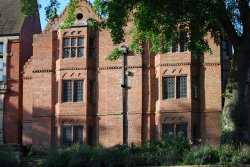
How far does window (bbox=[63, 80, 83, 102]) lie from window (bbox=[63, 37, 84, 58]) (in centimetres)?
189

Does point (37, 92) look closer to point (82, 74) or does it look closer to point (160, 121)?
point (82, 74)

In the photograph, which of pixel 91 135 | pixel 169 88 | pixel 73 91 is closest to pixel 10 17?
pixel 73 91

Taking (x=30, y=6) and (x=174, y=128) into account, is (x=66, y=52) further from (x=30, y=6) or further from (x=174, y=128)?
(x=30, y=6)

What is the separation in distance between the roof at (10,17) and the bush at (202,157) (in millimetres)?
22523

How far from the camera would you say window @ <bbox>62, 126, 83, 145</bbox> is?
116ft

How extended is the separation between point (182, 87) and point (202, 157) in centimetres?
1473

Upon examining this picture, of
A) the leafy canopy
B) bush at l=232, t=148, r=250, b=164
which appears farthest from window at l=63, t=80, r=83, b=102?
bush at l=232, t=148, r=250, b=164

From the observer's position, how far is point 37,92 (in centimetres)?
3678

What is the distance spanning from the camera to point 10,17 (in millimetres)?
40312

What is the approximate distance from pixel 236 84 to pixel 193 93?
12.5 m

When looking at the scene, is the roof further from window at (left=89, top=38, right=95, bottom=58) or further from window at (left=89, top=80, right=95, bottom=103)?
window at (left=89, top=80, right=95, bottom=103)

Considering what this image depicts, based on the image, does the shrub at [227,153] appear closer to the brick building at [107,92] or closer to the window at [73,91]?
the brick building at [107,92]

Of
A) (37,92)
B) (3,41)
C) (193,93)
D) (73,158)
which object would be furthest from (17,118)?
(73,158)

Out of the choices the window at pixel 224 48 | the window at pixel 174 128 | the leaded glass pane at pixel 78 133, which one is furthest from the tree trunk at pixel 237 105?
the leaded glass pane at pixel 78 133
